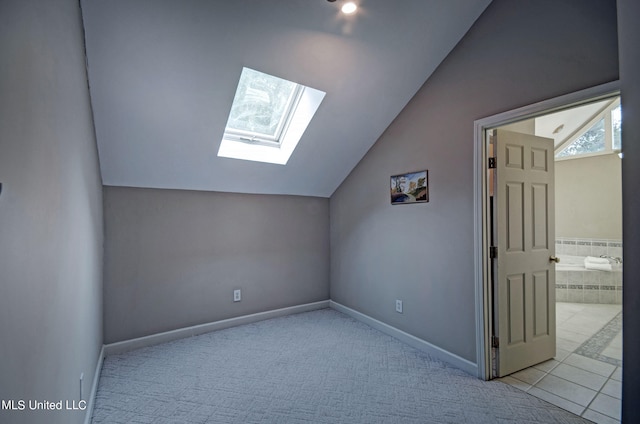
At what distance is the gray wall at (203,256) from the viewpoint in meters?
2.76

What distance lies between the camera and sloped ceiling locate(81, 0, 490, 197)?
6.07ft

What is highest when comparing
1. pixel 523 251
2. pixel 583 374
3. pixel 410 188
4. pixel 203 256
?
pixel 410 188

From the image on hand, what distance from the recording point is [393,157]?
10.2 feet

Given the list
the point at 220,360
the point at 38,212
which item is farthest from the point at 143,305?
the point at 38,212

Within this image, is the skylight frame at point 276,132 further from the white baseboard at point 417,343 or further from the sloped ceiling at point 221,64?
the white baseboard at point 417,343

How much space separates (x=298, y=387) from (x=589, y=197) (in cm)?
591

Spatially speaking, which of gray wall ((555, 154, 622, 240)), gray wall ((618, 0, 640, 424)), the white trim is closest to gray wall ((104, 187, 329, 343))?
the white trim

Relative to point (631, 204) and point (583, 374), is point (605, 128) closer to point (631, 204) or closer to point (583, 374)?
point (583, 374)

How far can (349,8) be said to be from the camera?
6.55ft

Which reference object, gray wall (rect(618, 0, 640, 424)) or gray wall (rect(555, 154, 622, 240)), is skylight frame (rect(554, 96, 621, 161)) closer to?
gray wall (rect(555, 154, 622, 240))

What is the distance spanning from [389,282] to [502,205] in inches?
53.2

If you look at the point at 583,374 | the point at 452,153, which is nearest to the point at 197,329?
the point at 452,153

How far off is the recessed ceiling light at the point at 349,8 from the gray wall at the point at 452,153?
105 centimetres

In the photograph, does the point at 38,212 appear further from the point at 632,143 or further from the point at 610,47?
the point at 610,47
